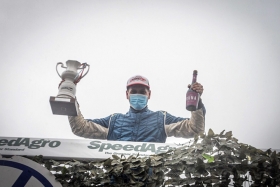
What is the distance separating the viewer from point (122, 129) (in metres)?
5.12

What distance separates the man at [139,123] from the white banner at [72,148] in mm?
1468

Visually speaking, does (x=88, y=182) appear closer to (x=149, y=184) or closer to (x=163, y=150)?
(x=149, y=184)

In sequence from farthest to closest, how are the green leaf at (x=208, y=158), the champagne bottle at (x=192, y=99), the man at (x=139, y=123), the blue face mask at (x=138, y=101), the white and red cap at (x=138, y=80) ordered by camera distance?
the white and red cap at (x=138, y=80) → the blue face mask at (x=138, y=101) → the man at (x=139, y=123) → the champagne bottle at (x=192, y=99) → the green leaf at (x=208, y=158)

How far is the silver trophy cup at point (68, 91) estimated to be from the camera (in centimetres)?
455

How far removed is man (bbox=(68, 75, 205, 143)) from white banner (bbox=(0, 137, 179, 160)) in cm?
147

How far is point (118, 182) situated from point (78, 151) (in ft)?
1.87

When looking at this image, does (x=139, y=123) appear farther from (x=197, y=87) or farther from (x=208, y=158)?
(x=208, y=158)

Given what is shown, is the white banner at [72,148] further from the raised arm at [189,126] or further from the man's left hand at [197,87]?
the raised arm at [189,126]

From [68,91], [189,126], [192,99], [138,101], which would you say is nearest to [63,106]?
[68,91]

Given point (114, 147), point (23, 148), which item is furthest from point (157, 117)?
point (23, 148)

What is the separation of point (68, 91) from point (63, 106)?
0.70 feet

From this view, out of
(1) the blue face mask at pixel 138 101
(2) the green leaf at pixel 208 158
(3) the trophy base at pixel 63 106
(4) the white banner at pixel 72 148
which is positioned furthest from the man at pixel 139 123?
(2) the green leaf at pixel 208 158

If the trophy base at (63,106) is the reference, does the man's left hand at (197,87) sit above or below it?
above

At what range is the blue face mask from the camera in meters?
5.42
